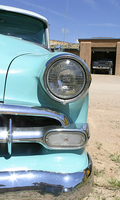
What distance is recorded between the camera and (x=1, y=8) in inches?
98.1

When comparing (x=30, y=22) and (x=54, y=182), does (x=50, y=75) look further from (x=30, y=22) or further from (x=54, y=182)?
(x=30, y=22)

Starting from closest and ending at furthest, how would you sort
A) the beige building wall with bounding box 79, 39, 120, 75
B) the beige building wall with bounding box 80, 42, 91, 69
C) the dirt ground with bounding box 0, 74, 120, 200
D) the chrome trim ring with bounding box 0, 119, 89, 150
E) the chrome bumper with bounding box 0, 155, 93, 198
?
1. the chrome bumper with bounding box 0, 155, 93, 198
2. the chrome trim ring with bounding box 0, 119, 89, 150
3. the dirt ground with bounding box 0, 74, 120, 200
4. the beige building wall with bounding box 79, 39, 120, 75
5. the beige building wall with bounding box 80, 42, 91, 69

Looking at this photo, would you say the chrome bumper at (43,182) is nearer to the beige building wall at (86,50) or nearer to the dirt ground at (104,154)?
the dirt ground at (104,154)

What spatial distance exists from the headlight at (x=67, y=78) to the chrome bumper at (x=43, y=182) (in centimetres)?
46

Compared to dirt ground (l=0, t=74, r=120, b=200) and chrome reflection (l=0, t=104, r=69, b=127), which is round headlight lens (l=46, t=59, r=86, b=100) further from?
dirt ground (l=0, t=74, r=120, b=200)

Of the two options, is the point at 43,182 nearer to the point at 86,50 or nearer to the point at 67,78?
the point at 67,78

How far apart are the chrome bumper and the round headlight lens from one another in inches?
19.1

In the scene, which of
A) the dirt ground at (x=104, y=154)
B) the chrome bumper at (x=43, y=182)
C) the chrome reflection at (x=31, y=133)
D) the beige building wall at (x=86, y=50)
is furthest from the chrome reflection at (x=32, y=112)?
the beige building wall at (x=86, y=50)

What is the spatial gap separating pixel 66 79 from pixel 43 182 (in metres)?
0.64

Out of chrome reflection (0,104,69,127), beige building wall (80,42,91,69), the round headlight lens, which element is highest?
beige building wall (80,42,91,69)

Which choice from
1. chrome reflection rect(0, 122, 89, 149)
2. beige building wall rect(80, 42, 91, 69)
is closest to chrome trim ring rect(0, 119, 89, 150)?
chrome reflection rect(0, 122, 89, 149)

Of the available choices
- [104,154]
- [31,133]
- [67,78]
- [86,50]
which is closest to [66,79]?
[67,78]

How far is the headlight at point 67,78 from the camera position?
1.22 m

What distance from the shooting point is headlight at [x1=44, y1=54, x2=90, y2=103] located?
1220mm
